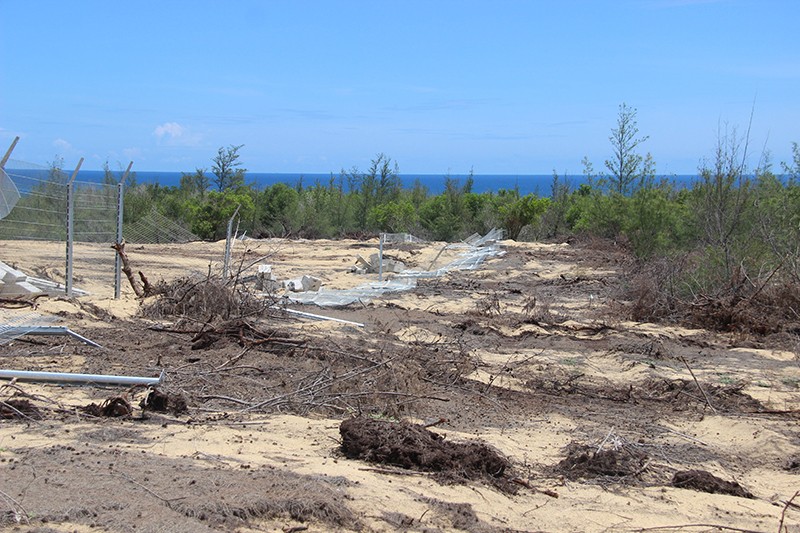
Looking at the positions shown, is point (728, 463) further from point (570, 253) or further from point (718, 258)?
point (570, 253)

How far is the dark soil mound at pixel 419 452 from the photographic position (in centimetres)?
516

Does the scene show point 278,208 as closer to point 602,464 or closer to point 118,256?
point 118,256

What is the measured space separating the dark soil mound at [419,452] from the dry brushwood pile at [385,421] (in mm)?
13

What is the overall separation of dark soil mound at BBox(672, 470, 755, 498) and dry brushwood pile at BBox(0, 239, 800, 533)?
0.05ft

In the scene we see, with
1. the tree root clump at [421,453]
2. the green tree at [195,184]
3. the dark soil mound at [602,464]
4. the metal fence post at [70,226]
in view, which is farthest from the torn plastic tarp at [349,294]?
the green tree at [195,184]

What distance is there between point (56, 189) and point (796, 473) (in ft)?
32.5

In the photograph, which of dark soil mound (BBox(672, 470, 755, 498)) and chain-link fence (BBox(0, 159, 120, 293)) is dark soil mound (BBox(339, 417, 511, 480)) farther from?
chain-link fence (BBox(0, 159, 120, 293))

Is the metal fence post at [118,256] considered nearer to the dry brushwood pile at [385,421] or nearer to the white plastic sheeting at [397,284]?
the dry brushwood pile at [385,421]

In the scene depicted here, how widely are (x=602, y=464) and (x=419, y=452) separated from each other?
1.27 meters

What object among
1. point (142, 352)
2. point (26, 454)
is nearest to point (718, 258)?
point (142, 352)

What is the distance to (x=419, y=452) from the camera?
5.23m

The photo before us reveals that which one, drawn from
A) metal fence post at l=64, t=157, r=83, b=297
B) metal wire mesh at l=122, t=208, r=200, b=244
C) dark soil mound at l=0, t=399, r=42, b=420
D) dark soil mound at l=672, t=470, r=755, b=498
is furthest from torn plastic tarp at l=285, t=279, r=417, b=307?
metal wire mesh at l=122, t=208, r=200, b=244

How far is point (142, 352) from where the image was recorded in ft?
26.8

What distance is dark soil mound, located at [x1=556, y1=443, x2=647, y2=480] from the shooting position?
17.8ft
